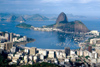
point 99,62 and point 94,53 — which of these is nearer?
point 99,62

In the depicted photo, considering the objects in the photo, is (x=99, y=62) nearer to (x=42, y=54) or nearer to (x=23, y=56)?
(x=42, y=54)

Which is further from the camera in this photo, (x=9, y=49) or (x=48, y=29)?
(x=48, y=29)

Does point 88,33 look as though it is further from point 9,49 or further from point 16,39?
point 9,49

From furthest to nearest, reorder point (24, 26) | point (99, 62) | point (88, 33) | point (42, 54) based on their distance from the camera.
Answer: point (24, 26) < point (88, 33) < point (42, 54) < point (99, 62)

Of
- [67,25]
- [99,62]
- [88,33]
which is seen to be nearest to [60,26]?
[67,25]

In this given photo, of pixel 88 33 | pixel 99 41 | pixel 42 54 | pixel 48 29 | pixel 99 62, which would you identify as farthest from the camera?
pixel 48 29

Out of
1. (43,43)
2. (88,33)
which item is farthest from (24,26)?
(43,43)

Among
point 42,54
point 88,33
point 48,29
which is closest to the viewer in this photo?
point 42,54

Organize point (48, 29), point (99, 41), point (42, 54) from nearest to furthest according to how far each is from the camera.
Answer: point (42, 54) < point (99, 41) < point (48, 29)
